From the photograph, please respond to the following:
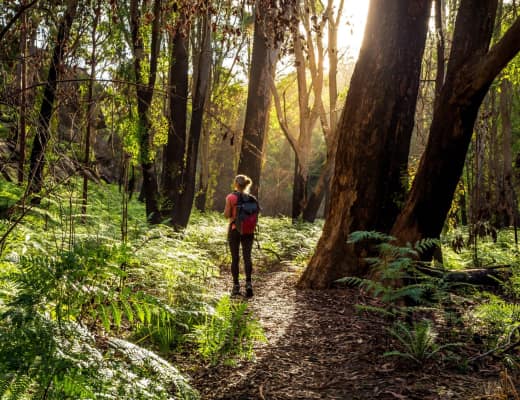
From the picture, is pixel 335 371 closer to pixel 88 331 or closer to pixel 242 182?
pixel 88 331

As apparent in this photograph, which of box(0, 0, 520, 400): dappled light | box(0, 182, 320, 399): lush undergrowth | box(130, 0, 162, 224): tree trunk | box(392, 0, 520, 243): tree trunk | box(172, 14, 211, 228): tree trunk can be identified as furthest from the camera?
box(172, 14, 211, 228): tree trunk

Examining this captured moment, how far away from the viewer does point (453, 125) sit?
17.6 feet

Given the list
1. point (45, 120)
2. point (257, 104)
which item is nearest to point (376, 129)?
point (45, 120)

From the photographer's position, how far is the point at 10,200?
7.74 metres

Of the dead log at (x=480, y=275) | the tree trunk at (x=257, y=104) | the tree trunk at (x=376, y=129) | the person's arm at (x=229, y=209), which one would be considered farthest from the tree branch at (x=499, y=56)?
the tree trunk at (x=257, y=104)

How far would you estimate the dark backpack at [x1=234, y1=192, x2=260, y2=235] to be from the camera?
6.71 metres

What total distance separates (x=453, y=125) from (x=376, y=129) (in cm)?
116

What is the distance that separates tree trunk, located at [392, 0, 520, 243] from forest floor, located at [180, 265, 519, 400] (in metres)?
1.41

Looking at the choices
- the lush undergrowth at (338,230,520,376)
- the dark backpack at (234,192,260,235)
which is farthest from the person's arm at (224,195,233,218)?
the lush undergrowth at (338,230,520,376)

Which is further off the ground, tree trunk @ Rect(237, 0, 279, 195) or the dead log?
tree trunk @ Rect(237, 0, 279, 195)

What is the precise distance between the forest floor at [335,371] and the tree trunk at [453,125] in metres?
1.41

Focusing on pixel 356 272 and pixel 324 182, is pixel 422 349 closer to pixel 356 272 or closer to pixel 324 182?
pixel 356 272

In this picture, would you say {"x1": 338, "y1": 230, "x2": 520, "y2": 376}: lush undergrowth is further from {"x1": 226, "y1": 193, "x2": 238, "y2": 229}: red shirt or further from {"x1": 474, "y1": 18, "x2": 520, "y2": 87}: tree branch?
{"x1": 226, "y1": 193, "x2": 238, "y2": 229}: red shirt

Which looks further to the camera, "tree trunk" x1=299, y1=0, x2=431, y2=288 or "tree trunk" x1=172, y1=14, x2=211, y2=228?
"tree trunk" x1=172, y1=14, x2=211, y2=228
